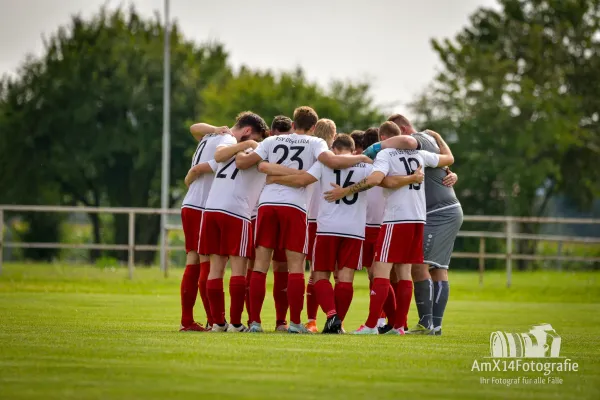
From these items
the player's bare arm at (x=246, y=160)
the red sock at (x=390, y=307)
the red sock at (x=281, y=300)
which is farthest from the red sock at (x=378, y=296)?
the player's bare arm at (x=246, y=160)

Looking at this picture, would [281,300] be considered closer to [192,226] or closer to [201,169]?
[192,226]

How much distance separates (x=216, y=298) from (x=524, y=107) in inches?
1506

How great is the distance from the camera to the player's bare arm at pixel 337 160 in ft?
38.2

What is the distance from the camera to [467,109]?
166 feet

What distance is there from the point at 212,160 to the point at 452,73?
134 ft

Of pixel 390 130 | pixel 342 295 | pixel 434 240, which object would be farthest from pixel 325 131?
pixel 342 295

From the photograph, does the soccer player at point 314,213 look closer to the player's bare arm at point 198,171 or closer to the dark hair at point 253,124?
the dark hair at point 253,124

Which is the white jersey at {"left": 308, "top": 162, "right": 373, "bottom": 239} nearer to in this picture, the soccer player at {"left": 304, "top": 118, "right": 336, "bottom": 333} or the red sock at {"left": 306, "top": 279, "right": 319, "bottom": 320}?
the soccer player at {"left": 304, "top": 118, "right": 336, "bottom": 333}

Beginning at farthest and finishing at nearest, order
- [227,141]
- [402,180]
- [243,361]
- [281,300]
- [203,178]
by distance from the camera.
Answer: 1. [281,300]
2. [203,178]
3. [227,141]
4. [402,180]
5. [243,361]

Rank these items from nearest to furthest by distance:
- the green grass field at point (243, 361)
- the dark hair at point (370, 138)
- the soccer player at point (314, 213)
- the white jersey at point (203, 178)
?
1. the green grass field at point (243, 361)
2. the white jersey at point (203, 178)
3. the soccer player at point (314, 213)
4. the dark hair at point (370, 138)

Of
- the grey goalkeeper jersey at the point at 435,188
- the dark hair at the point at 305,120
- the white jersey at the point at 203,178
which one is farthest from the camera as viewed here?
the grey goalkeeper jersey at the point at 435,188

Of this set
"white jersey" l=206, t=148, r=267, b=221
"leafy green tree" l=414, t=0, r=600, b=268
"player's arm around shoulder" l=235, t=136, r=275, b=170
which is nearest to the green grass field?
"white jersey" l=206, t=148, r=267, b=221

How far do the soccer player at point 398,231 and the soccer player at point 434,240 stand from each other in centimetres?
21

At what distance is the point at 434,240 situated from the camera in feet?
40.3
